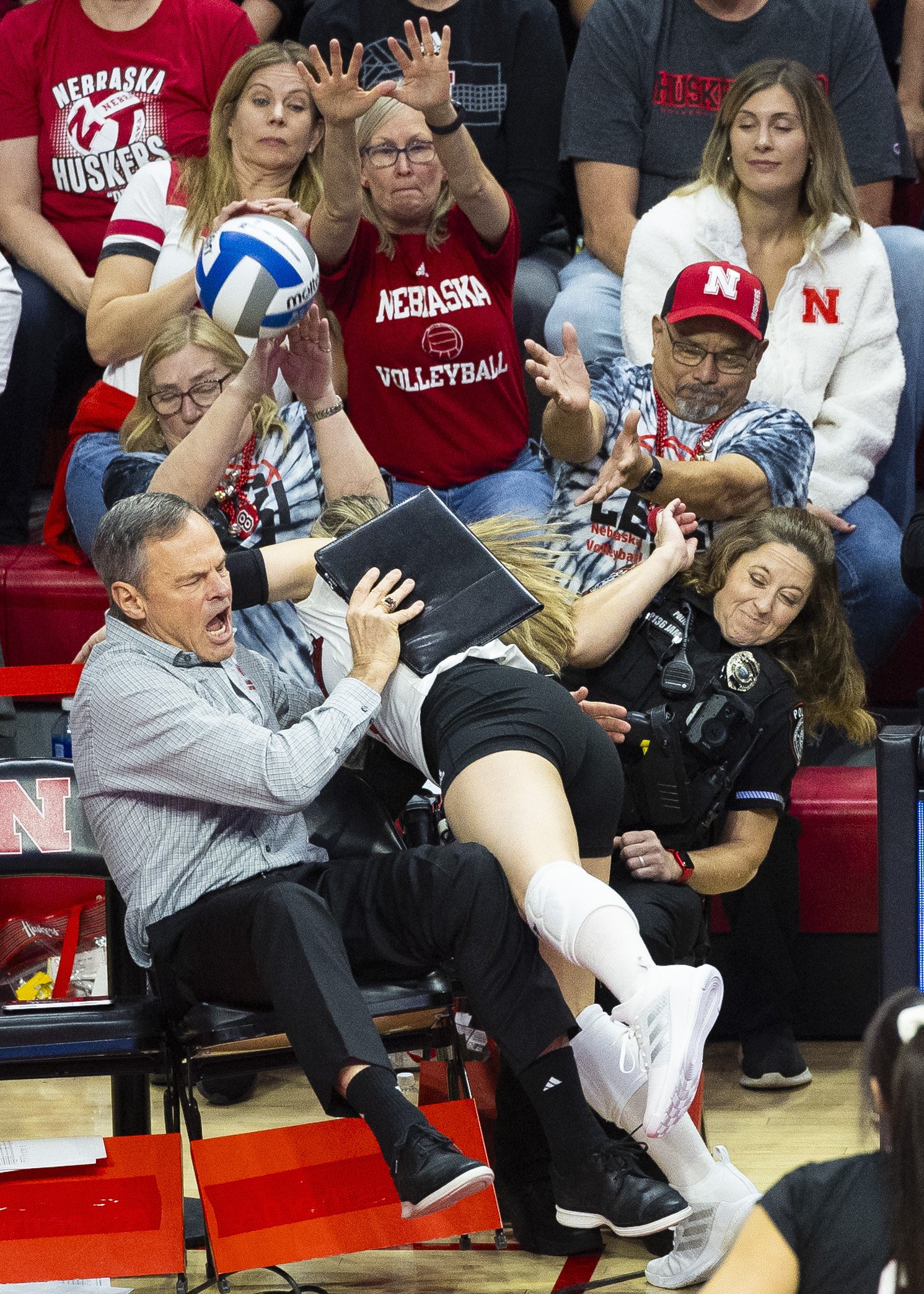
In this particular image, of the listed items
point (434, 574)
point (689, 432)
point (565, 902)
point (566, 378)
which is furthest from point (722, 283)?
point (565, 902)

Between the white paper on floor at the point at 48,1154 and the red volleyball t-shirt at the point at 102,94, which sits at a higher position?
the red volleyball t-shirt at the point at 102,94

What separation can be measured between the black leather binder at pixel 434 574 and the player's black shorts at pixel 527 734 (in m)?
0.07

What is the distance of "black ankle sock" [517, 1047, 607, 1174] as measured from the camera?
2.55 m

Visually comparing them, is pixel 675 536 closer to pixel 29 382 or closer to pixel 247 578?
pixel 247 578

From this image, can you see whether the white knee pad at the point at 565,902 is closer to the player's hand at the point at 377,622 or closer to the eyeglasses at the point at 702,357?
the player's hand at the point at 377,622

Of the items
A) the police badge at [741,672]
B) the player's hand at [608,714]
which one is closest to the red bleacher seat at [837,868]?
the police badge at [741,672]

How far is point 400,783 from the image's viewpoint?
3.19 meters

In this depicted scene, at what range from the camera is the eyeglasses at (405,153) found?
4.11m

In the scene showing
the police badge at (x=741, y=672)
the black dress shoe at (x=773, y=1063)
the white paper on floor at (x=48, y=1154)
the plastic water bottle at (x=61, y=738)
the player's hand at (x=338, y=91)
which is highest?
the player's hand at (x=338, y=91)

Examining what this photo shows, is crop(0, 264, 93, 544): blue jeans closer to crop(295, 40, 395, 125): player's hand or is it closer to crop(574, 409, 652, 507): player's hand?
crop(295, 40, 395, 125): player's hand

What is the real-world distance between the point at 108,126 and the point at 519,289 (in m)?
1.17

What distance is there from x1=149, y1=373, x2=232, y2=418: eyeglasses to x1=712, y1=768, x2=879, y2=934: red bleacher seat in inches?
60.3

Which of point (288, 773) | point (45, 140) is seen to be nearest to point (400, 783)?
point (288, 773)

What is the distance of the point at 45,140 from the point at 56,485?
0.99 metres
